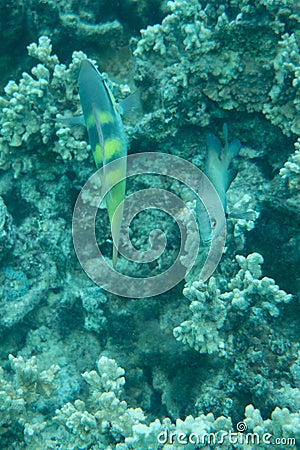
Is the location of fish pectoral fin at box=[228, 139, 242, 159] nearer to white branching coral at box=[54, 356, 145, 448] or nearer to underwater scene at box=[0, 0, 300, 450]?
A: underwater scene at box=[0, 0, 300, 450]

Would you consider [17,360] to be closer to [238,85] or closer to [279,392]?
[279,392]

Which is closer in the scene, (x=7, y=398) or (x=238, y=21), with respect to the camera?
(x=7, y=398)

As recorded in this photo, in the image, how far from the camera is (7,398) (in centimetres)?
271

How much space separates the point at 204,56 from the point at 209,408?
302cm

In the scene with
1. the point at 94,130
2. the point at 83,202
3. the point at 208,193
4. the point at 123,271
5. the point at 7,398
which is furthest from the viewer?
the point at 83,202

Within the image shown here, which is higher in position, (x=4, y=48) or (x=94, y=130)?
(x=4, y=48)

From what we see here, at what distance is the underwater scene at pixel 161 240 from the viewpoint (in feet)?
8.89

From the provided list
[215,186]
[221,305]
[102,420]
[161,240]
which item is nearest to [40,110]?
[161,240]

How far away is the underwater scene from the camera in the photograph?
2709 mm

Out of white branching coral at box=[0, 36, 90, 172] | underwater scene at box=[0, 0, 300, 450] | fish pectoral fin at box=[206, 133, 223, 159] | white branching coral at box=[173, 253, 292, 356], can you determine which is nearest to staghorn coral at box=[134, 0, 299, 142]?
Answer: underwater scene at box=[0, 0, 300, 450]

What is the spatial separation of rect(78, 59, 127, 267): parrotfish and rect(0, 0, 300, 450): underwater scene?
0.35 metres

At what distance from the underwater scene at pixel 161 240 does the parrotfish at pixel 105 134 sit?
0.35 m

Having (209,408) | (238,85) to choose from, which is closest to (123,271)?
(209,408)

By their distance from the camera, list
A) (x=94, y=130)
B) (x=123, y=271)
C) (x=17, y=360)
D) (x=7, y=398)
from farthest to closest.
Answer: (x=123, y=271), (x=17, y=360), (x=7, y=398), (x=94, y=130)
